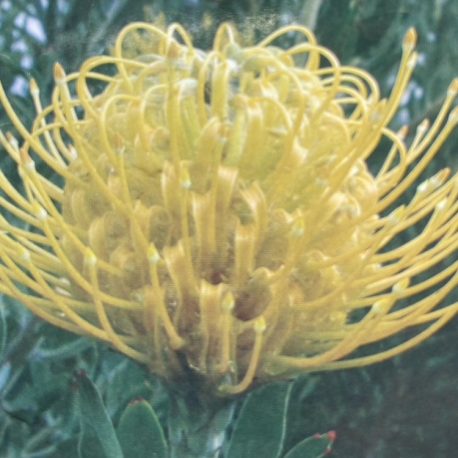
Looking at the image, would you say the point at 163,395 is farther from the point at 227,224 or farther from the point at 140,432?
the point at 227,224

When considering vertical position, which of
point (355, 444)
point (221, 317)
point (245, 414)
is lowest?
point (355, 444)

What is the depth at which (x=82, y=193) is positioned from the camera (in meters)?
0.77

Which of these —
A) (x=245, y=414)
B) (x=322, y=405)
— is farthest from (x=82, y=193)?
(x=322, y=405)

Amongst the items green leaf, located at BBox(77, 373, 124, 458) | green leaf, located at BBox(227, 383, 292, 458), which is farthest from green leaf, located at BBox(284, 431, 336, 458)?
green leaf, located at BBox(77, 373, 124, 458)

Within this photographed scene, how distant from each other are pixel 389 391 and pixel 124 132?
0.48 metres

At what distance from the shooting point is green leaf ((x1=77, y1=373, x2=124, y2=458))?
79cm

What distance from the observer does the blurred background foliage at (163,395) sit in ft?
3.35

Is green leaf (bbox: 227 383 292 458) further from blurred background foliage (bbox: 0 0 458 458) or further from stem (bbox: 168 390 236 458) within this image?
blurred background foliage (bbox: 0 0 458 458)

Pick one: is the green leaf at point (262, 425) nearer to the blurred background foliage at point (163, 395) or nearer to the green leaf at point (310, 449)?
the green leaf at point (310, 449)

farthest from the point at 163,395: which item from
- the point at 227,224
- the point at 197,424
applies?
the point at 227,224

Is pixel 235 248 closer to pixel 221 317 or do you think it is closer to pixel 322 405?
pixel 221 317

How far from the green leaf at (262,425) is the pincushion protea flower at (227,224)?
6 centimetres

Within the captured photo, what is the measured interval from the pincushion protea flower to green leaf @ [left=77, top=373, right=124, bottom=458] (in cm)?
5

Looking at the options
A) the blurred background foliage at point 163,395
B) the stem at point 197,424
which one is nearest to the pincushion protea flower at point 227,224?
the stem at point 197,424
